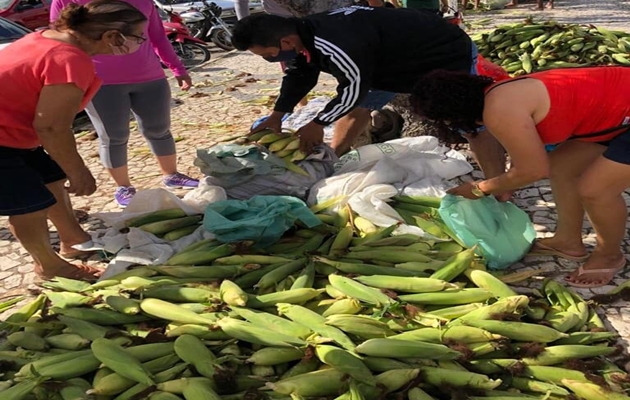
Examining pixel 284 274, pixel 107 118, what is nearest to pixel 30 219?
pixel 107 118

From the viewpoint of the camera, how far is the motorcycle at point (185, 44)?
11.0 m

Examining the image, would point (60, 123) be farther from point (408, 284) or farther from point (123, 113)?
point (408, 284)

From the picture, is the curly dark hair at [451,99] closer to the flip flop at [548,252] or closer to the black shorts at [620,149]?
the black shorts at [620,149]

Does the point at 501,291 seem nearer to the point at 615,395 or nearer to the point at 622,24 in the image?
the point at 615,395

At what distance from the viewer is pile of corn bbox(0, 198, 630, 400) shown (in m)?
2.28

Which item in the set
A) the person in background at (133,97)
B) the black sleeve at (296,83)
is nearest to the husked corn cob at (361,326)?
the black sleeve at (296,83)

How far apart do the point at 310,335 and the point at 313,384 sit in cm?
28

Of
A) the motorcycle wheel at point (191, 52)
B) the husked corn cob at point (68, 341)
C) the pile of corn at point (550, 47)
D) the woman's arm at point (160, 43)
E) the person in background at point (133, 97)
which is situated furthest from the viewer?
the motorcycle wheel at point (191, 52)

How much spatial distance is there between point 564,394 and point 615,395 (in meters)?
0.18

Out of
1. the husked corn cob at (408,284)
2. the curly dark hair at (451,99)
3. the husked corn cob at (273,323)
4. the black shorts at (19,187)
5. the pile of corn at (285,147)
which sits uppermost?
the curly dark hair at (451,99)

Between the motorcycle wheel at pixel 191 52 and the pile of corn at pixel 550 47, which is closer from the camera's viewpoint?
the pile of corn at pixel 550 47

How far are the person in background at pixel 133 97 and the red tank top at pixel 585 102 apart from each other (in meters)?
2.52

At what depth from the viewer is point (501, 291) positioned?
2.87m

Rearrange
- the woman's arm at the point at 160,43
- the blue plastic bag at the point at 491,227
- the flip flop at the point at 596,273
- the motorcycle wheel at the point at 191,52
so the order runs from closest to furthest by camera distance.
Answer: the flip flop at the point at 596,273 → the blue plastic bag at the point at 491,227 → the woman's arm at the point at 160,43 → the motorcycle wheel at the point at 191,52
